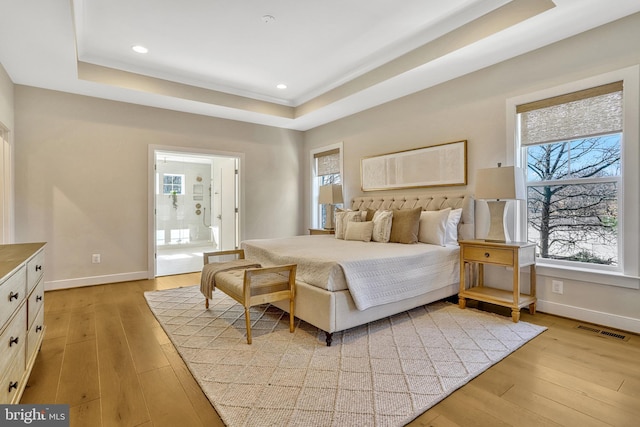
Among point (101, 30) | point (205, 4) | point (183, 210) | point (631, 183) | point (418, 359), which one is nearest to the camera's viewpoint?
point (418, 359)

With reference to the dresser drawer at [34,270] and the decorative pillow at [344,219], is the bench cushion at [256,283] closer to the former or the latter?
the dresser drawer at [34,270]

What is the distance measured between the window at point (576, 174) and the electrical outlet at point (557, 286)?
0.18 metres

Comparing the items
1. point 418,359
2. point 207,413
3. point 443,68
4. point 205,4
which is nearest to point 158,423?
point 207,413

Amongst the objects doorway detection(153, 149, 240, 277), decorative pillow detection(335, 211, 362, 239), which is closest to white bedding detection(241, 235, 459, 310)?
decorative pillow detection(335, 211, 362, 239)

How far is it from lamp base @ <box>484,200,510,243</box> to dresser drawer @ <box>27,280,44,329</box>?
366 centimetres

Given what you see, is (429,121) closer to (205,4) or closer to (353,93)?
(353,93)

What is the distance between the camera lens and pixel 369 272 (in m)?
2.51

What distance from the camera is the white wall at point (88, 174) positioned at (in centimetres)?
383

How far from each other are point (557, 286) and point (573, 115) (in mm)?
1590

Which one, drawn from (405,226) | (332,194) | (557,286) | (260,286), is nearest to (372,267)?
(260,286)

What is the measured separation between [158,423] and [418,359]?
5.18ft

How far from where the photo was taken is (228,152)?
527 centimetres

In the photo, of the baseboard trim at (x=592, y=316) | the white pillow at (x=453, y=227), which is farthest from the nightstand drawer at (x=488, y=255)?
the baseboard trim at (x=592, y=316)

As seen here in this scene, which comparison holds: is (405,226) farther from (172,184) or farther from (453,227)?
(172,184)
